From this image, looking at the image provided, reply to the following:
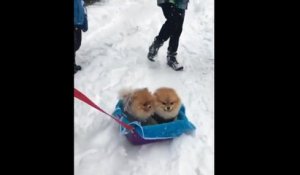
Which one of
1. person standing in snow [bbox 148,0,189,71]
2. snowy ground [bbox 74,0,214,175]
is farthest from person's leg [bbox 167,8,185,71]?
snowy ground [bbox 74,0,214,175]

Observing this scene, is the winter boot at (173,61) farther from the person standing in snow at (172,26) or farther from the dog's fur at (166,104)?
the dog's fur at (166,104)

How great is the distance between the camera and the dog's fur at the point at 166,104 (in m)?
3.05

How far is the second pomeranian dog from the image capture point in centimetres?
303

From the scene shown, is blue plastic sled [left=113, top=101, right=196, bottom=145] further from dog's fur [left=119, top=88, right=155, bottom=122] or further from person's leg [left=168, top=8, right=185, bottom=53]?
person's leg [left=168, top=8, right=185, bottom=53]

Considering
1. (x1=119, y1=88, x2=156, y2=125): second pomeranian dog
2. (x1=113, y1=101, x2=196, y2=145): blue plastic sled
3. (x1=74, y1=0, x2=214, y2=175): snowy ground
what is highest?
(x1=119, y1=88, x2=156, y2=125): second pomeranian dog

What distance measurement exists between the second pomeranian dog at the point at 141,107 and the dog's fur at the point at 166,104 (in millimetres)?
52

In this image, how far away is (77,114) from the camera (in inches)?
140

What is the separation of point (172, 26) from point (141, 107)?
1.90 metres

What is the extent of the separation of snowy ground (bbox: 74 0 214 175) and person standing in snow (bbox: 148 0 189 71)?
13 cm

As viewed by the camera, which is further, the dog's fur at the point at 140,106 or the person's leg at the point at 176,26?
the person's leg at the point at 176,26

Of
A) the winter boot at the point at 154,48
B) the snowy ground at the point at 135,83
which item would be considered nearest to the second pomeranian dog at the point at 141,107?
the snowy ground at the point at 135,83
